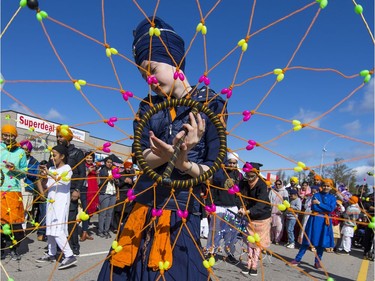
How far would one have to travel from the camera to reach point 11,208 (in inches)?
198

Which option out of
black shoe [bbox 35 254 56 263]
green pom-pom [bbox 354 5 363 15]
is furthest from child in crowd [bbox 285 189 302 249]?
green pom-pom [bbox 354 5 363 15]

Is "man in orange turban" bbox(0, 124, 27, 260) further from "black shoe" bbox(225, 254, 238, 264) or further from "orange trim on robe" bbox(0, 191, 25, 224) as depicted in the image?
"black shoe" bbox(225, 254, 238, 264)

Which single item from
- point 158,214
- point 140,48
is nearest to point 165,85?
point 140,48

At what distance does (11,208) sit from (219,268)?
361 centimetres

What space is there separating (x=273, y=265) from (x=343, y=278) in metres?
1.25

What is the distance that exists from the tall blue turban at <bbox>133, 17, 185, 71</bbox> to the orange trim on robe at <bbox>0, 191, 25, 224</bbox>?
13.5 ft

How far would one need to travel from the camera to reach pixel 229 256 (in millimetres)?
6570

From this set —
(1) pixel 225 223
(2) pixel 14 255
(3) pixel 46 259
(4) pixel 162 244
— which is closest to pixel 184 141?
(4) pixel 162 244

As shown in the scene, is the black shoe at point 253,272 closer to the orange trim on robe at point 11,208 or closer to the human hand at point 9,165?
the orange trim on robe at point 11,208

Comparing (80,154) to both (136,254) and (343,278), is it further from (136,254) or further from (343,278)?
(343,278)

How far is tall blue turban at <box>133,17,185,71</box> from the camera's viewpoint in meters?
1.77

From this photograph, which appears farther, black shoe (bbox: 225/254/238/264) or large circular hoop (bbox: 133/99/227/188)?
black shoe (bbox: 225/254/238/264)

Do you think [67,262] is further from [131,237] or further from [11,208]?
[131,237]

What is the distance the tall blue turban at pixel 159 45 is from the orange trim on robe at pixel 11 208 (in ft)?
13.5
